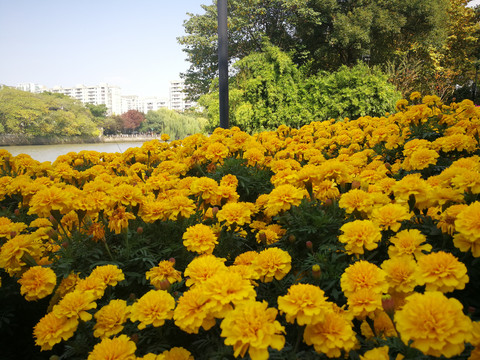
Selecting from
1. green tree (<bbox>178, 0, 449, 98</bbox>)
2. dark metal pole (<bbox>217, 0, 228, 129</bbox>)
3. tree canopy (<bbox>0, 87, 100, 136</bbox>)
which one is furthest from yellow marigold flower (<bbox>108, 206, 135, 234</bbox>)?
tree canopy (<bbox>0, 87, 100, 136</bbox>)

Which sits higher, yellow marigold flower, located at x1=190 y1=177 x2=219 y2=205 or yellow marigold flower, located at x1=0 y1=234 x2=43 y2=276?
yellow marigold flower, located at x1=190 y1=177 x2=219 y2=205

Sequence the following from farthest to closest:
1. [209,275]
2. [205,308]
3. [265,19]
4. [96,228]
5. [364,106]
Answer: [265,19]
[364,106]
[96,228]
[209,275]
[205,308]

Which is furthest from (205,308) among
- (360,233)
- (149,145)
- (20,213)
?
(149,145)

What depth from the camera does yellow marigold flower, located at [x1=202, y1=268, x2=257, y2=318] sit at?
93 centimetres

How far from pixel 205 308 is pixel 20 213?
2.09 metres

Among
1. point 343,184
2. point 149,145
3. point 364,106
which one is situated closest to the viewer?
point 343,184

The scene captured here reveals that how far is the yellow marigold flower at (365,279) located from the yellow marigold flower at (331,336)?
0.12 meters

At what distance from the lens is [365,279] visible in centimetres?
98

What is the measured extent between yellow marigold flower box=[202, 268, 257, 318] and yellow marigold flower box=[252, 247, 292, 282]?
0.70 feet

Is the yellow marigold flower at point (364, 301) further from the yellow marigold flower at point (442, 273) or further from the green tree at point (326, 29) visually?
the green tree at point (326, 29)

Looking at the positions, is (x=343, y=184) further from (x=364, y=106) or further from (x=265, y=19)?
(x=265, y=19)

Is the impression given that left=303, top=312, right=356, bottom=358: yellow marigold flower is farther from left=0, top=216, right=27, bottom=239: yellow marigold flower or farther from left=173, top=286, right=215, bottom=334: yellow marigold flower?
left=0, top=216, right=27, bottom=239: yellow marigold flower

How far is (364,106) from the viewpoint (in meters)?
9.55

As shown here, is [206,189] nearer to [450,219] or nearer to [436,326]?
[450,219]
